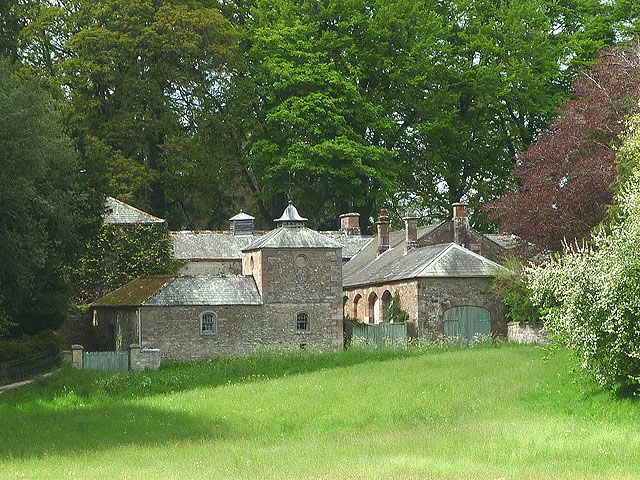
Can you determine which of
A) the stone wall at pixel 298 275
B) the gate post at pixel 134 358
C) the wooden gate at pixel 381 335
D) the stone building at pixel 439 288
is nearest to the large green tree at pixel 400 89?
the stone building at pixel 439 288

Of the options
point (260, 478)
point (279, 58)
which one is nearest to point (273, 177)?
point (279, 58)

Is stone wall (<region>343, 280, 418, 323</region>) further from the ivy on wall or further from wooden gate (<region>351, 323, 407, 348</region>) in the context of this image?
the ivy on wall

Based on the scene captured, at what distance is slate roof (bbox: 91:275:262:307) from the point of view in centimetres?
4716

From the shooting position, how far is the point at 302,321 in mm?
48500

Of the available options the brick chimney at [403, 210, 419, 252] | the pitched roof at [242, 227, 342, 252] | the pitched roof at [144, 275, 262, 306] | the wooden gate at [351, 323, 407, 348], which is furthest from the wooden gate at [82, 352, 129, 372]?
the brick chimney at [403, 210, 419, 252]

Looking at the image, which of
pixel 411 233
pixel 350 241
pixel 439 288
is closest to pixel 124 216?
pixel 411 233

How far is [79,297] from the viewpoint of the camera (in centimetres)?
5281

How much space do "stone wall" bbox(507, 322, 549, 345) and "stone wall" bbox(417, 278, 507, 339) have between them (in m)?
0.65

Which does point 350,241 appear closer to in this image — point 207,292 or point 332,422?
point 207,292

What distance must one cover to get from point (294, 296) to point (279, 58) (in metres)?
17.7

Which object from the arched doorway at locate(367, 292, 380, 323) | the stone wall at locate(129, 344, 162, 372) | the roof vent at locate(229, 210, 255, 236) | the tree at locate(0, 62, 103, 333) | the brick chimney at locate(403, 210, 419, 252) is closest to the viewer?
the tree at locate(0, 62, 103, 333)

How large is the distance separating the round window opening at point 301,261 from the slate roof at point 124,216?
7.86m

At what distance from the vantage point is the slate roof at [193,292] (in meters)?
47.2

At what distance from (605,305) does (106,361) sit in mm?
22112
